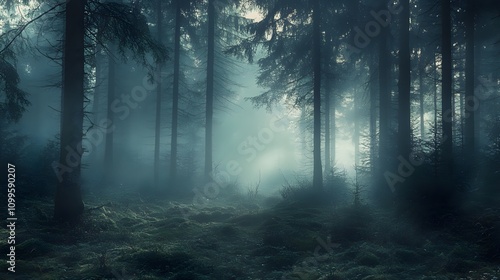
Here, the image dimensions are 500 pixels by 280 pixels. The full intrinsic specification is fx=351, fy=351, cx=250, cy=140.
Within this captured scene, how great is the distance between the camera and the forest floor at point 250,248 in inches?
275

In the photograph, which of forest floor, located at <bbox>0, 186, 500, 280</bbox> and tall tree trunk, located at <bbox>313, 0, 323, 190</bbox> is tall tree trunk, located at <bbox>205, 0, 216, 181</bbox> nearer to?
tall tree trunk, located at <bbox>313, 0, 323, 190</bbox>

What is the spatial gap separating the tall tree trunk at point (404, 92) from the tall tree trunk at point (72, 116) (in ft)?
37.6

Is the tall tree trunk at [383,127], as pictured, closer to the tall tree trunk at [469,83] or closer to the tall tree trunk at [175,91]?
the tall tree trunk at [469,83]

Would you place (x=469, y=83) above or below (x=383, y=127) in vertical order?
above

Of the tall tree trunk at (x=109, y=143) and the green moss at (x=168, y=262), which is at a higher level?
the tall tree trunk at (x=109, y=143)

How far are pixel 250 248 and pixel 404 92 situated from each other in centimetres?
911

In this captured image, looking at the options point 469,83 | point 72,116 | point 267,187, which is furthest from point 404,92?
point 267,187

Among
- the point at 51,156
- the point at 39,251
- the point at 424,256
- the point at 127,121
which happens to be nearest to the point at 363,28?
the point at 424,256

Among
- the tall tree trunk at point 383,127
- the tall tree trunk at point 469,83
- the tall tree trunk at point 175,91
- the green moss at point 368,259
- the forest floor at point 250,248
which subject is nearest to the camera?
the forest floor at point 250,248

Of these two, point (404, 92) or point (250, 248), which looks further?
point (404, 92)

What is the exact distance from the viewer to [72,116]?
10.2 meters

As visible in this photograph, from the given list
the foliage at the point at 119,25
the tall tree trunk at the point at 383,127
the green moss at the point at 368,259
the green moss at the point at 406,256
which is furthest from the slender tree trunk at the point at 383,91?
the foliage at the point at 119,25

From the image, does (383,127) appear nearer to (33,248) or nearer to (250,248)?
(250,248)

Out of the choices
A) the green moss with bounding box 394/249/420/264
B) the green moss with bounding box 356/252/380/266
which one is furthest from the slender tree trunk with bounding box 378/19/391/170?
the green moss with bounding box 356/252/380/266
